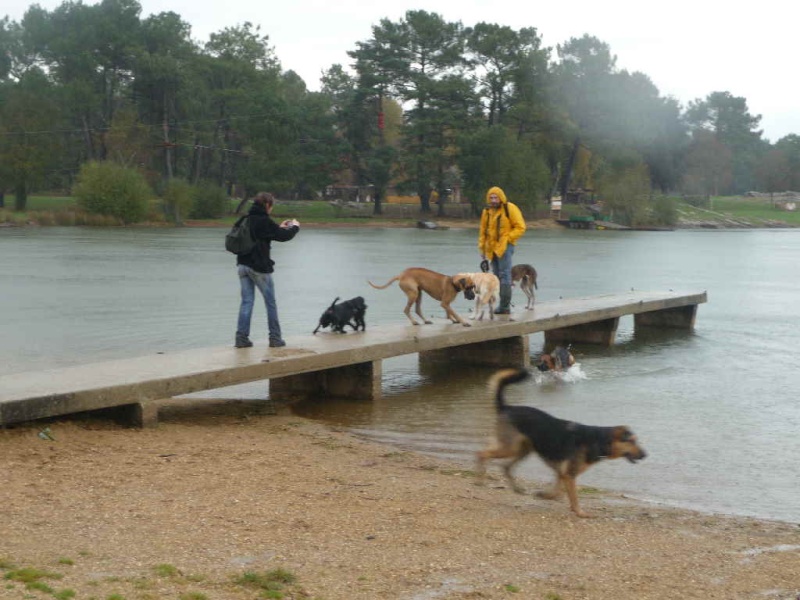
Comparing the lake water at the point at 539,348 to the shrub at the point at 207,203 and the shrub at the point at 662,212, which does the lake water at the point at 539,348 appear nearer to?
the shrub at the point at 207,203

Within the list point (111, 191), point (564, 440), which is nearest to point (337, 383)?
point (564, 440)

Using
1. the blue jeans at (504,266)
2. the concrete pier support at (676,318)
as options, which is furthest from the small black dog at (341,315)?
the concrete pier support at (676,318)

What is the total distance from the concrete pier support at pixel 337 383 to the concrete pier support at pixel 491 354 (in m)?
2.96

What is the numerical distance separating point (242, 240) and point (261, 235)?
224 mm

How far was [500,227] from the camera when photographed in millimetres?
15461

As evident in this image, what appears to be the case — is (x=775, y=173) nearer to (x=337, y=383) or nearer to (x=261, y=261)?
(x=337, y=383)

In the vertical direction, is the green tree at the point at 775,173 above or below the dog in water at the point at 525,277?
above

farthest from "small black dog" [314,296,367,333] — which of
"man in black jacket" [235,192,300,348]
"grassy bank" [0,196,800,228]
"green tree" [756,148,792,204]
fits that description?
"green tree" [756,148,792,204]

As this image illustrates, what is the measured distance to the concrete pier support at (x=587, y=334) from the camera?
1917cm

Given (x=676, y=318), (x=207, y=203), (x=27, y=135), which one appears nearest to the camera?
(x=676, y=318)

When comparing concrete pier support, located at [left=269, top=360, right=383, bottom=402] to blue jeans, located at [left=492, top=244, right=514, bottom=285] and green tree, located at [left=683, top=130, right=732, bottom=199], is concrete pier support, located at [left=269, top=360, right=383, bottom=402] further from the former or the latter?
green tree, located at [left=683, top=130, right=732, bottom=199]

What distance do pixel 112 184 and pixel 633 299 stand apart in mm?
55458

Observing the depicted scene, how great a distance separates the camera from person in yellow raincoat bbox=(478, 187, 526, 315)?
1534cm

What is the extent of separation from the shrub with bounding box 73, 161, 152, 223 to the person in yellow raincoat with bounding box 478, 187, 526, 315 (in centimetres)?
5738
